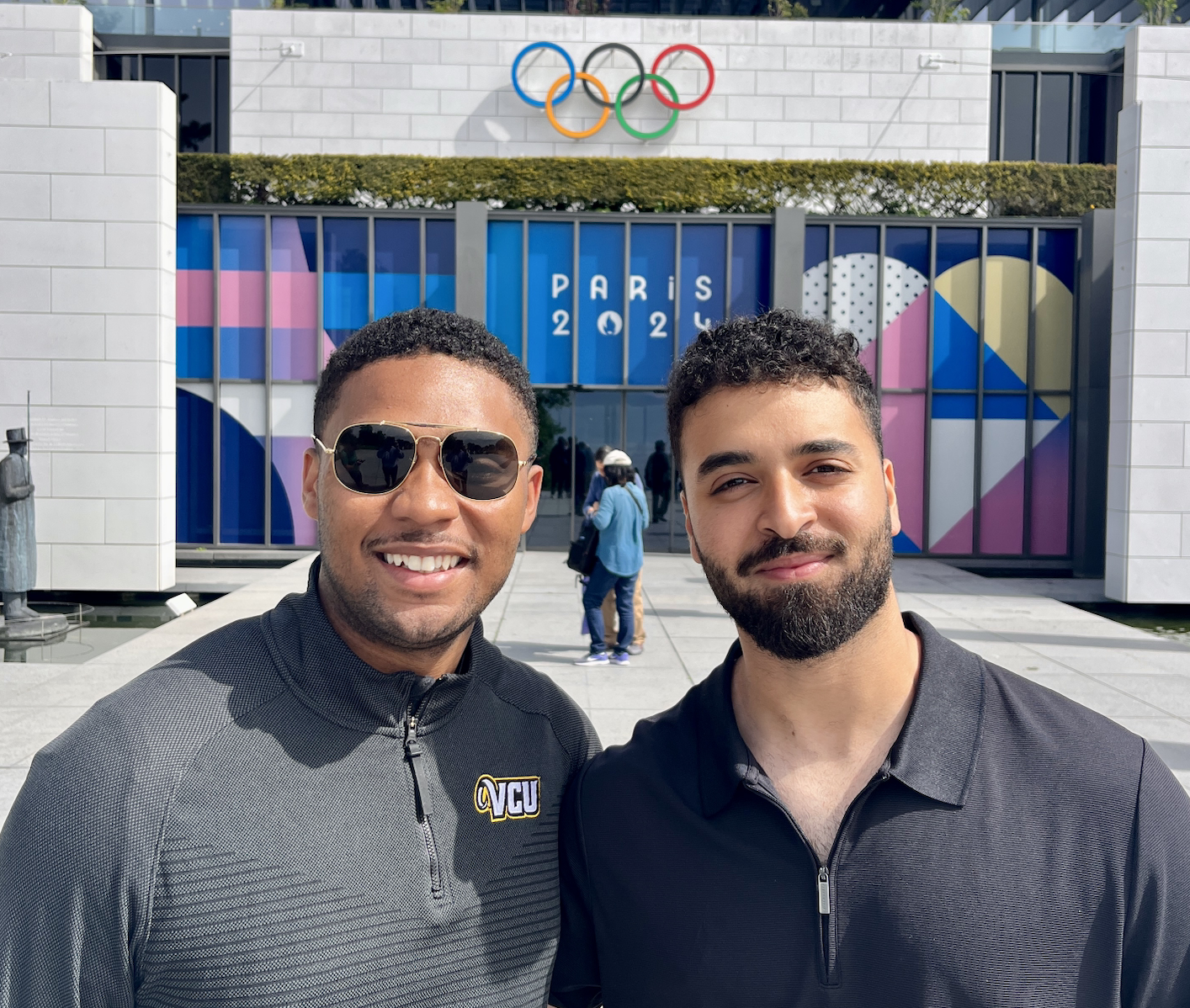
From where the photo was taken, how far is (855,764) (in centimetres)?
193

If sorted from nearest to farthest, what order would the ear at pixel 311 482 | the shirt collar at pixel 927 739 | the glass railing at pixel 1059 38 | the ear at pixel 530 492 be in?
the shirt collar at pixel 927 739 → the ear at pixel 311 482 → the ear at pixel 530 492 → the glass railing at pixel 1059 38

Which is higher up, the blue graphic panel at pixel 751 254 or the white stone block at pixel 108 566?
the blue graphic panel at pixel 751 254

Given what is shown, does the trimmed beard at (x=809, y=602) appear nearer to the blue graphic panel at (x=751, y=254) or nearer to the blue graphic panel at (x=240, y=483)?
the blue graphic panel at (x=751, y=254)

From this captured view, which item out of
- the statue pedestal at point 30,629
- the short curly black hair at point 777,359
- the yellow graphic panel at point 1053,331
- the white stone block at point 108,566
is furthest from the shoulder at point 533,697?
the yellow graphic panel at point 1053,331

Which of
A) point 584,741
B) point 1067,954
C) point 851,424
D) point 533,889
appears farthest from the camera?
point 584,741

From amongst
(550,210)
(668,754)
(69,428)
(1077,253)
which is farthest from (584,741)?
(1077,253)

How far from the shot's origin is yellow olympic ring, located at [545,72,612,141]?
17516mm

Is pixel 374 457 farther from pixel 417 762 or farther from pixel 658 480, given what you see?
pixel 658 480

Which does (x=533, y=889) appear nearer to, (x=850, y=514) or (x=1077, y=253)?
(x=850, y=514)

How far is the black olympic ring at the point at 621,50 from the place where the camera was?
17.5 m

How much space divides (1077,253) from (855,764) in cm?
1677

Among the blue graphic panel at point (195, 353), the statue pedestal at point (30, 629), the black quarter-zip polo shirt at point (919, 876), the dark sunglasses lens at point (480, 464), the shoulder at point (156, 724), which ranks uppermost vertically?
the blue graphic panel at point (195, 353)

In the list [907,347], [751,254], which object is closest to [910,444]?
[907,347]

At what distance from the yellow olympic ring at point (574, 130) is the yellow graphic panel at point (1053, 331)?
328 inches
